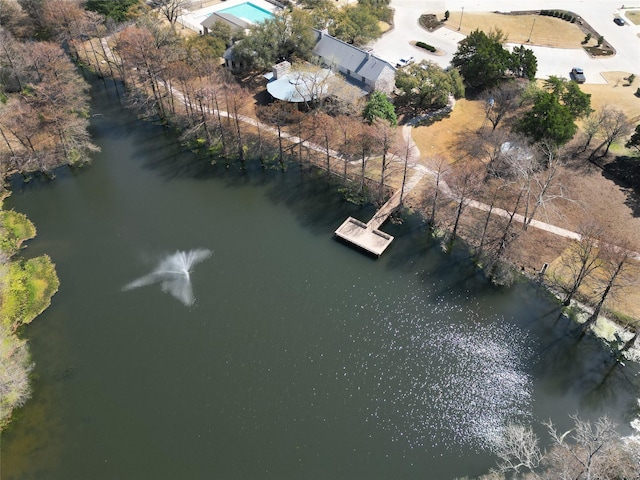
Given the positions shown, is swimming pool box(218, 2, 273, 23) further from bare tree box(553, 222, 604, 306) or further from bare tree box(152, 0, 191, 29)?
bare tree box(553, 222, 604, 306)

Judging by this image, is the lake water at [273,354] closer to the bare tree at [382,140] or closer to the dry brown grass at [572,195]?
the bare tree at [382,140]

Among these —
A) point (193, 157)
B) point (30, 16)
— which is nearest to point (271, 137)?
point (193, 157)

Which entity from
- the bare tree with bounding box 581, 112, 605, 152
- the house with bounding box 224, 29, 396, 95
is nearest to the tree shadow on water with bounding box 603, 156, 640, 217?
the bare tree with bounding box 581, 112, 605, 152

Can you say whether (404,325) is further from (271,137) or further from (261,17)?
(261,17)

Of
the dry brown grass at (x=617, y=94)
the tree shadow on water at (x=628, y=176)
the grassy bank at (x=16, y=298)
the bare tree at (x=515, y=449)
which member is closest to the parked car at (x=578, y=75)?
the dry brown grass at (x=617, y=94)

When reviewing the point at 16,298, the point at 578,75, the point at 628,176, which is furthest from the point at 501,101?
the point at 16,298

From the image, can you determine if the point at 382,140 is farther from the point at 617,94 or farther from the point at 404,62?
the point at 617,94
